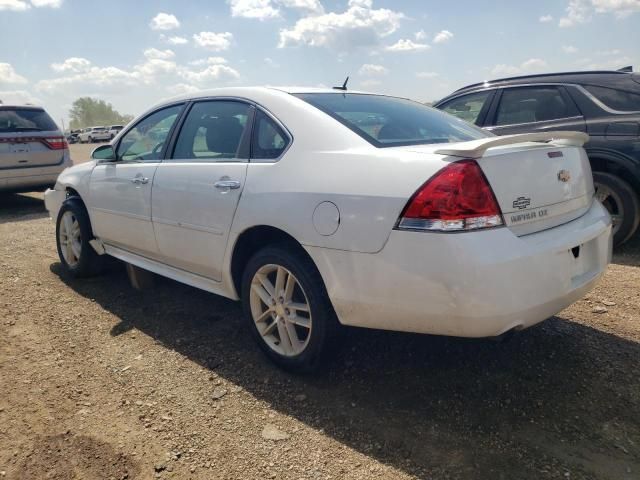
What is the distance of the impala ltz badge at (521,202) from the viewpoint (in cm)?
221

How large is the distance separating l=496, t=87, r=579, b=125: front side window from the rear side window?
0.79ft

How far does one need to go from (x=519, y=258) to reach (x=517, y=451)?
84 centimetres

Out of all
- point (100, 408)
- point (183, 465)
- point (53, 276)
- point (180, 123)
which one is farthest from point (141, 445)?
point (53, 276)

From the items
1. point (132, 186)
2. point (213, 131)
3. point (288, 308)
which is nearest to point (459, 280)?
point (288, 308)

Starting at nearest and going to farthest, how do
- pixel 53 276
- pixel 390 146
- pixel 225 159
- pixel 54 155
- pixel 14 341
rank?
pixel 390 146
pixel 225 159
pixel 14 341
pixel 53 276
pixel 54 155

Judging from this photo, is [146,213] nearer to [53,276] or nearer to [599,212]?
[53,276]

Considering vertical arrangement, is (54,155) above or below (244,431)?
above

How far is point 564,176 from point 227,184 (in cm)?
183

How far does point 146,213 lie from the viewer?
358 centimetres

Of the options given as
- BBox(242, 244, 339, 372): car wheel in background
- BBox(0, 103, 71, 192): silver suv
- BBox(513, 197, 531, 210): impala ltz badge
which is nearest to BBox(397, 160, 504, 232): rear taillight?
BBox(513, 197, 531, 210): impala ltz badge

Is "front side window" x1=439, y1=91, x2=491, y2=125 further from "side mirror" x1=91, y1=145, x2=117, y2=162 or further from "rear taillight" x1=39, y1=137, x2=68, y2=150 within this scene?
"rear taillight" x1=39, y1=137, x2=68, y2=150

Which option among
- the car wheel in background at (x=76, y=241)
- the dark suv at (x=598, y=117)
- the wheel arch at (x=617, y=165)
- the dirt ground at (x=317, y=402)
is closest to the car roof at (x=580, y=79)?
the dark suv at (x=598, y=117)

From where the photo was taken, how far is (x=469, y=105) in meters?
5.98

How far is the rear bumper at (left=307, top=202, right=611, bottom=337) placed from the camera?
6.72ft
